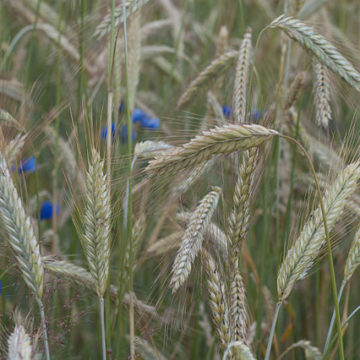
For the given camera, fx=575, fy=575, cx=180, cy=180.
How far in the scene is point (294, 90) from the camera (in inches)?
70.2

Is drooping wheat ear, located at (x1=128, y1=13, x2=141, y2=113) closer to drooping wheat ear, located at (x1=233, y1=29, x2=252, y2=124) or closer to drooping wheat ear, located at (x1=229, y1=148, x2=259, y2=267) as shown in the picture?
Result: drooping wheat ear, located at (x1=233, y1=29, x2=252, y2=124)

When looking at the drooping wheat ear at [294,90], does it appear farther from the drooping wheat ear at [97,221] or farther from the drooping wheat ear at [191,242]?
the drooping wheat ear at [97,221]

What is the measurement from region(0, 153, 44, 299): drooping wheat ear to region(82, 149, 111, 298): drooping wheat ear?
0.37ft

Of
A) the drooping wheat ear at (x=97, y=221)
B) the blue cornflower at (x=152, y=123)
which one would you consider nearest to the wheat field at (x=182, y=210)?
the drooping wheat ear at (x=97, y=221)

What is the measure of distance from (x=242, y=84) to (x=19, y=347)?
2.84 feet

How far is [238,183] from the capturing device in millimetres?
1185

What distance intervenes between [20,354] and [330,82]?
1.11 m

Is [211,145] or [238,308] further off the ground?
Answer: [211,145]

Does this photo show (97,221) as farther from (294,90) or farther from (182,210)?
(294,90)

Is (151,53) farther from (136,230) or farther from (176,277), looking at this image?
(176,277)

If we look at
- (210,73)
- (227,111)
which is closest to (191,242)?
(210,73)

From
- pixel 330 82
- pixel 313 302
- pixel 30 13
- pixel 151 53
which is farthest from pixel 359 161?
pixel 30 13

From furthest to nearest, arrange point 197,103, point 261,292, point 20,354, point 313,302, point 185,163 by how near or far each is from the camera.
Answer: point 313,302 → point 197,103 → point 261,292 → point 185,163 → point 20,354

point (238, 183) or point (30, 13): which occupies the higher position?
point (30, 13)
